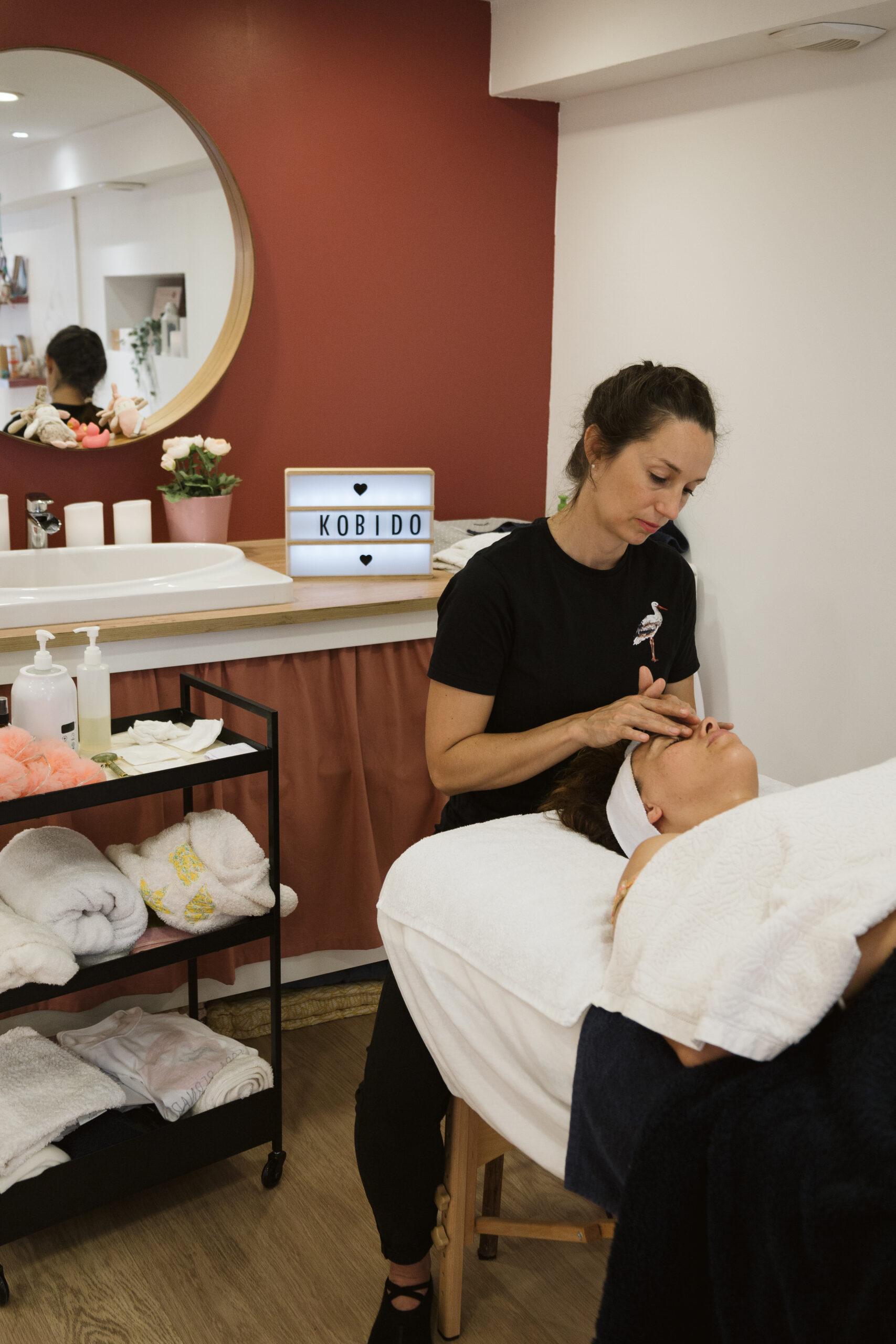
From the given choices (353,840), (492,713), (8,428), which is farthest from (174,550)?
(492,713)

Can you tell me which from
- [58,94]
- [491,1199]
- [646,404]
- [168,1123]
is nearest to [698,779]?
[646,404]

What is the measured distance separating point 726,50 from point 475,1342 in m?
2.49

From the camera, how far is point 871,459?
7.84 feet

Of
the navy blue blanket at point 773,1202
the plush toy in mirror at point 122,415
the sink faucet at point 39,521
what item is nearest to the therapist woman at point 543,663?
the navy blue blanket at point 773,1202

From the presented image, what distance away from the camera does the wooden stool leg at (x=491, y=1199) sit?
5.61ft

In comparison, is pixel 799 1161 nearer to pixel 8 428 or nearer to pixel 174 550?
pixel 174 550

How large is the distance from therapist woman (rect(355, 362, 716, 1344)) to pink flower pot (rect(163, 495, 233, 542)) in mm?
1128

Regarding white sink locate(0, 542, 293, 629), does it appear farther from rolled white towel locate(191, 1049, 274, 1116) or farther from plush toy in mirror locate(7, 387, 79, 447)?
rolled white towel locate(191, 1049, 274, 1116)

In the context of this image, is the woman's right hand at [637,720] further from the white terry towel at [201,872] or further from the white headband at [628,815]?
the white terry towel at [201,872]

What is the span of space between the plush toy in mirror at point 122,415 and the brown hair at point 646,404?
1.36 m

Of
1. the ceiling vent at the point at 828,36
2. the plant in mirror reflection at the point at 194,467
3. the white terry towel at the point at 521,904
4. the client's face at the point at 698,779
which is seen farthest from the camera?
the plant in mirror reflection at the point at 194,467

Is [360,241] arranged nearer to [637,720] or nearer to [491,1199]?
[637,720]

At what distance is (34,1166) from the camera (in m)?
1.63

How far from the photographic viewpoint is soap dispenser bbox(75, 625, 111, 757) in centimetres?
171
